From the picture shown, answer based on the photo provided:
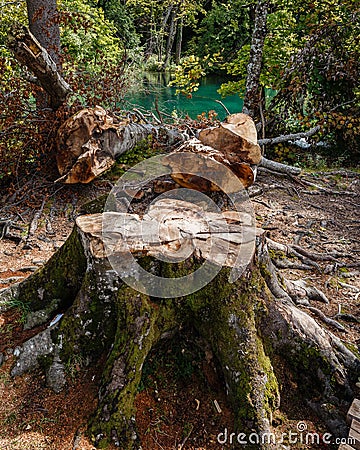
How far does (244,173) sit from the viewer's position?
414cm

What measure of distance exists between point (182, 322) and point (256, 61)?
602cm

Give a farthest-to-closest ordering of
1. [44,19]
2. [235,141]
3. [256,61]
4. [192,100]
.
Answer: [192,100]
[256,61]
[44,19]
[235,141]

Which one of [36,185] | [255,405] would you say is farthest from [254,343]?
[36,185]

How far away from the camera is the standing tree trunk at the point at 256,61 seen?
6.51 m

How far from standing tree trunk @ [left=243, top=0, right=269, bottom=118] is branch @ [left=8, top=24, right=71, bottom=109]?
3.77 metres

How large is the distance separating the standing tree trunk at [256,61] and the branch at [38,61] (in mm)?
3774

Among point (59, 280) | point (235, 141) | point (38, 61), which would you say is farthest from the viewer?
point (235, 141)

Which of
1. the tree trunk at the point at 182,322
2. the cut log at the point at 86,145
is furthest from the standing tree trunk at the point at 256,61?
the tree trunk at the point at 182,322

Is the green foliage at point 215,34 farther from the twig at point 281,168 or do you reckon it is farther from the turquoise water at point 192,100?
the twig at point 281,168

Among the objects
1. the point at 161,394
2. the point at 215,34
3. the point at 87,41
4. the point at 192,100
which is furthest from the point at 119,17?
the point at 161,394

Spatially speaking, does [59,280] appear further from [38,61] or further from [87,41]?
[87,41]

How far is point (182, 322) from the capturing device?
7.18ft

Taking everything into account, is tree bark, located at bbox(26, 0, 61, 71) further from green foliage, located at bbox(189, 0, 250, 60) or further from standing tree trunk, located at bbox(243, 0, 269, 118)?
green foliage, located at bbox(189, 0, 250, 60)

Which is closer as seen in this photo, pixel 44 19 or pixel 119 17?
pixel 44 19
